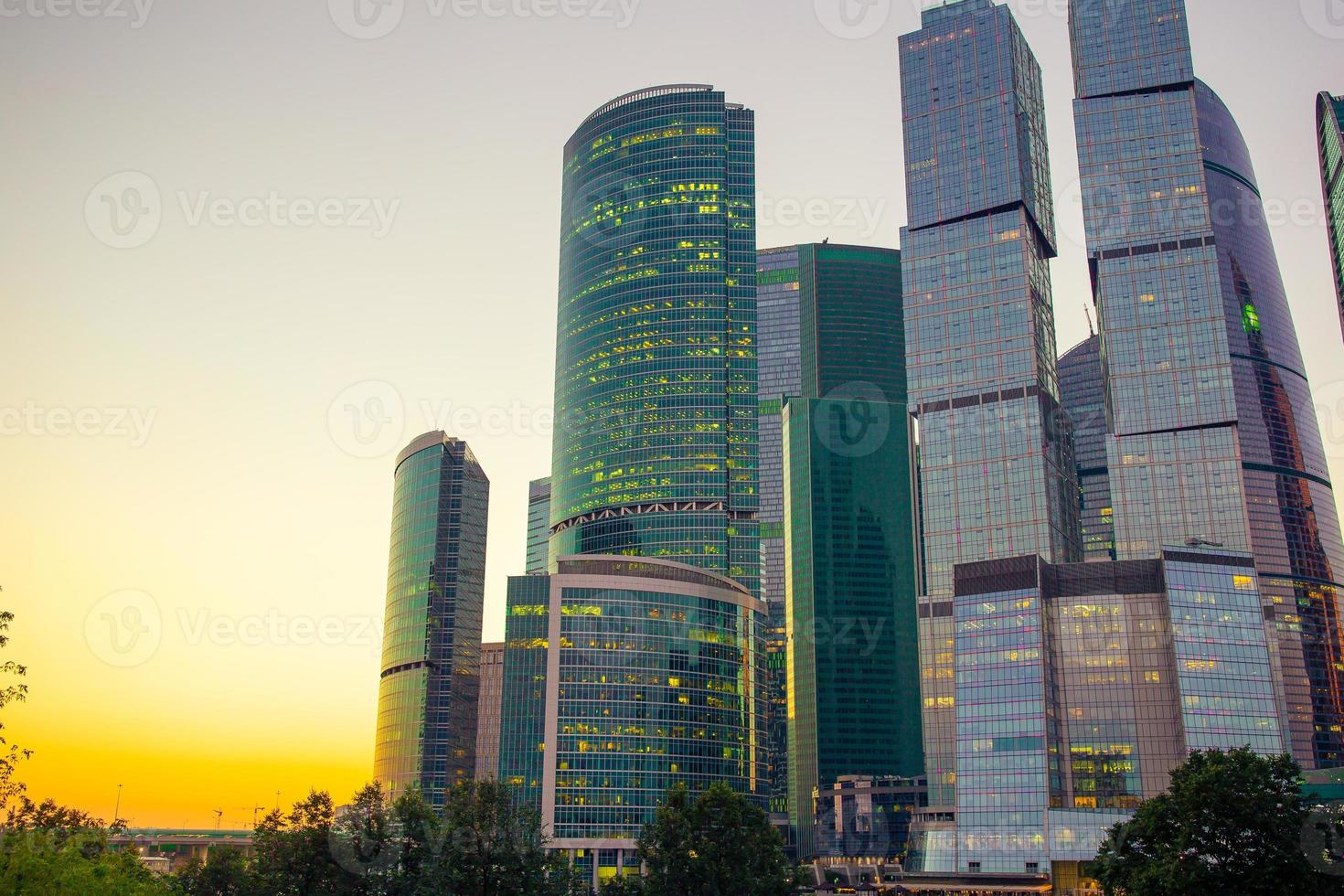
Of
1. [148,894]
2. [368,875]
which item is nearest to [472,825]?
[368,875]

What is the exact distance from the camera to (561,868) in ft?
436

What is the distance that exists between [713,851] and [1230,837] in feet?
169

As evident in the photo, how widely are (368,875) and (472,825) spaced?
15.0 metres

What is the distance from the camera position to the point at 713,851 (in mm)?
125500

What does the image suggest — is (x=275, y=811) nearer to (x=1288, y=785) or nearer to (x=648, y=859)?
(x=648, y=859)

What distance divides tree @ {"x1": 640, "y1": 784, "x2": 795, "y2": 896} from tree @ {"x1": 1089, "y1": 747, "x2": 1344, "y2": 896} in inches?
1472

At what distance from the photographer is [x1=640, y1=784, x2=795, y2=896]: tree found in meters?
125

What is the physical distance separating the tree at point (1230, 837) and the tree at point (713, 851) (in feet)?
123

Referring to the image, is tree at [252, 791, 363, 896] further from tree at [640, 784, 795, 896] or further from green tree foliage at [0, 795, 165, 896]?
tree at [640, 784, 795, 896]

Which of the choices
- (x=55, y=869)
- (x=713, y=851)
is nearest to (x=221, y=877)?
(x=713, y=851)

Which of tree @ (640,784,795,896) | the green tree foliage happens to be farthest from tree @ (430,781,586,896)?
the green tree foliage

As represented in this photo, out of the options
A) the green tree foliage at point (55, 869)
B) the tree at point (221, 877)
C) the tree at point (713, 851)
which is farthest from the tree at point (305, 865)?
the tree at point (713, 851)

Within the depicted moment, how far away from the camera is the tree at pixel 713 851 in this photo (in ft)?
409

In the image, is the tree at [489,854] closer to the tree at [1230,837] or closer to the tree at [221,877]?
the tree at [221,877]
